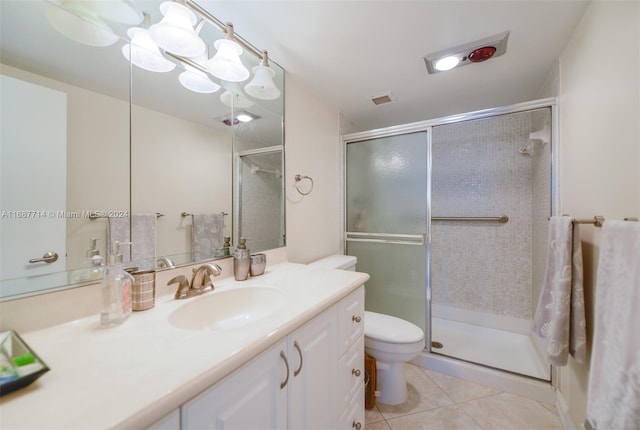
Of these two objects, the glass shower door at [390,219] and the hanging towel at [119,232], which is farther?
the glass shower door at [390,219]

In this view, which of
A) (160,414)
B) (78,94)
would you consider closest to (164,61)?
(78,94)

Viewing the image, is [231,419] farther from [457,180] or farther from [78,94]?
[457,180]

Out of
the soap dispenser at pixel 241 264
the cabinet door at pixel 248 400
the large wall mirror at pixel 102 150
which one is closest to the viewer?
the cabinet door at pixel 248 400

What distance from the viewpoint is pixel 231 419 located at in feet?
1.81

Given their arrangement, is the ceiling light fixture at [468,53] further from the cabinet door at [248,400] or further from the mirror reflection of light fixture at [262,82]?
the cabinet door at [248,400]

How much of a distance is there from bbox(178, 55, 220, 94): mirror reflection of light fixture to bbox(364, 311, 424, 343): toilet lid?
1628 mm

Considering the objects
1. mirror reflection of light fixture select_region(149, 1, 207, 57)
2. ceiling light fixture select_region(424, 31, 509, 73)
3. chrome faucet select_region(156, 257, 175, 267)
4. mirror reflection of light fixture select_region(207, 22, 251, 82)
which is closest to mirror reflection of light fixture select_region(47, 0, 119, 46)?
mirror reflection of light fixture select_region(149, 1, 207, 57)

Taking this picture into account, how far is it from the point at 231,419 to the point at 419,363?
177cm

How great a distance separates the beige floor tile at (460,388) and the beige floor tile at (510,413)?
0.04 m

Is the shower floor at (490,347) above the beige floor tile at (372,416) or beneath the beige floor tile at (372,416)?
above

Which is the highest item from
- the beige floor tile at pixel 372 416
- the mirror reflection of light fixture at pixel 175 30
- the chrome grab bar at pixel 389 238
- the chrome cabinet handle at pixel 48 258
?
the mirror reflection of light fixture at pixel 175 30

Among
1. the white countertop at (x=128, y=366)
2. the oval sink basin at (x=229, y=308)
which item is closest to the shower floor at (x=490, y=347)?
the oval sink basin at (x=229, y=308)

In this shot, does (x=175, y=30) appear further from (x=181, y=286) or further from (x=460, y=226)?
(x=460, y=226)

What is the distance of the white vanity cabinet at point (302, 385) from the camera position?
537 millimetres
